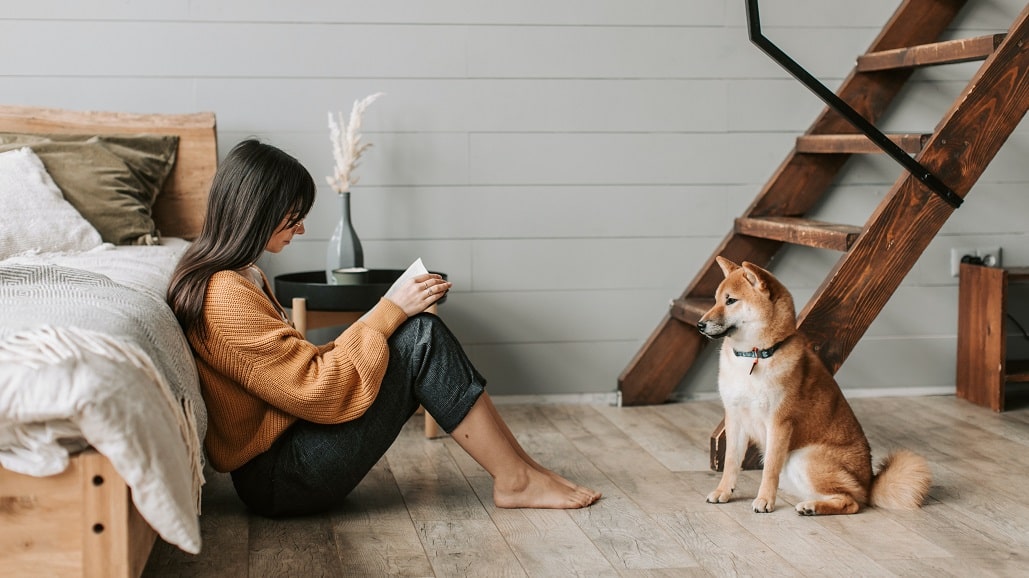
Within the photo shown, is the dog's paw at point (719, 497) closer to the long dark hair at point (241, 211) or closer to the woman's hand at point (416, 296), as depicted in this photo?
the woman's hand at point (416, 296)

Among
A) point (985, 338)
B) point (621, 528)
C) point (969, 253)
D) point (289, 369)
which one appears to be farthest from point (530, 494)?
point (969, 253)

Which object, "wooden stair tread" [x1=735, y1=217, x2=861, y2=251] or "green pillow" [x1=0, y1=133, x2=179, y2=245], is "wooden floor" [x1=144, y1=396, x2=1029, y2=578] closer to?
"wooden stair tread" [x1=735, y1=217, x2=861, y2=251]

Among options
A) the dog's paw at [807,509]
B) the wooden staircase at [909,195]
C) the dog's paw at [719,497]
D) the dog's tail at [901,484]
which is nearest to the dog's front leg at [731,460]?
the dog's paw at [719,497]

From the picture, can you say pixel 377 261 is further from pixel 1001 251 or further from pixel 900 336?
pixel 1001 251

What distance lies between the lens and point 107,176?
2.77 metres

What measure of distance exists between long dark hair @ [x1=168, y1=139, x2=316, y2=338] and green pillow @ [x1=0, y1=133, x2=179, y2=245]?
0.76m

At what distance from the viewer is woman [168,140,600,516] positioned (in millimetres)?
2014

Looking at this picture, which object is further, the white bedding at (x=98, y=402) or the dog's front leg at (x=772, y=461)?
the dog's front leg at (x=772, y=461)

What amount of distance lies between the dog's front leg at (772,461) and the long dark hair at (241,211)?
1.13m

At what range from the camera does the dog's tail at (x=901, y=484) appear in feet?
7.63

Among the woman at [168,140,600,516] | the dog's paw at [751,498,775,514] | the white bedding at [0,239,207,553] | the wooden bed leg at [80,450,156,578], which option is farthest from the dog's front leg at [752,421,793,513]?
the wooden bed leg at [80,450,156,578]

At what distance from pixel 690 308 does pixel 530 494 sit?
1137mm

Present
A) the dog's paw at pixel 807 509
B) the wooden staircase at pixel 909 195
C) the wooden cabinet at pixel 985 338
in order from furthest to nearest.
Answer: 1. the wooden cabinet at pixel 985 338
2. the wooden staircase at pixel 909 195
3. the dog's paw at pixel 807 509

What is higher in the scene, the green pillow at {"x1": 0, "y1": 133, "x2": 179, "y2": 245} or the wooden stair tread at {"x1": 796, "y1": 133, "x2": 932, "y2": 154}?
the wooden stair tread at {"x1": 796, "y1": 133, "x2": 932, "y2": 154}
